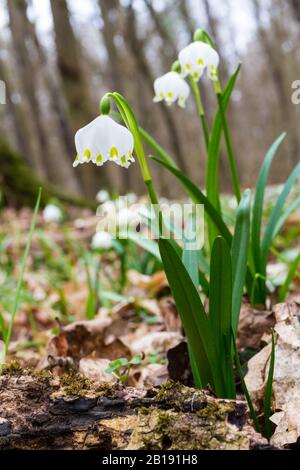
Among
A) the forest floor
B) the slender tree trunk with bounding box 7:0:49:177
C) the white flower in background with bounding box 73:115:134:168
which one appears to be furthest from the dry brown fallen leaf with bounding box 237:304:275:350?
the slender tree trunk with bounding box 7:0:49:177

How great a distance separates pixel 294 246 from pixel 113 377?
2.00m

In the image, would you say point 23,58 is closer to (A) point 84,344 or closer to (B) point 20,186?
(B) point 20,186

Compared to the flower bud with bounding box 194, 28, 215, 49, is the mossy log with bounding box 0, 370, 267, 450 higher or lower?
lower

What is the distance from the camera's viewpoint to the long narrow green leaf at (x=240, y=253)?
43.9 inches

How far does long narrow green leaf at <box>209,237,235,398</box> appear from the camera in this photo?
3.18 feet

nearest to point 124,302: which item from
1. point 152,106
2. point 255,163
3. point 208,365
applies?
point 208,365

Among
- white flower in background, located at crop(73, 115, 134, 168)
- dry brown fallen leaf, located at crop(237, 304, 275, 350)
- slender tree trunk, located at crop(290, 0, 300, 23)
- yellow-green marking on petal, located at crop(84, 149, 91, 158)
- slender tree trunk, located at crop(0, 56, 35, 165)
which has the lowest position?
dry brown fallen leaf, located at crop(237, 304, 275, 350)

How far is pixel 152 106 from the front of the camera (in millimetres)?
13773

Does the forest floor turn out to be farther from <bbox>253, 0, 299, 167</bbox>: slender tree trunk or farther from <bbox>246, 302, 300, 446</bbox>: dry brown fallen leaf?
<bbox>253, 0, 299, 167</bbox>: slender tree trunk

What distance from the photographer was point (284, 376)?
1045 millimetres

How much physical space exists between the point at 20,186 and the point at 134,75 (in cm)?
1052

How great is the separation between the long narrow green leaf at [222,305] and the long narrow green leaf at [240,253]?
3.0 inches

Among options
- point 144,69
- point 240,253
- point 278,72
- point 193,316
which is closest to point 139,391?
point 193,316

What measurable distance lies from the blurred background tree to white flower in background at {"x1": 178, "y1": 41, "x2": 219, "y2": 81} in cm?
407
